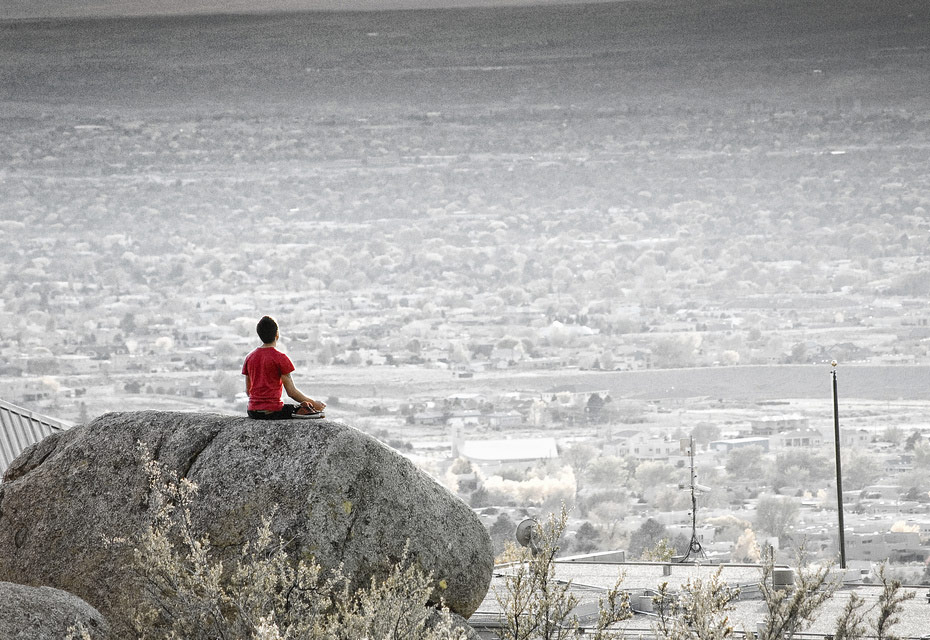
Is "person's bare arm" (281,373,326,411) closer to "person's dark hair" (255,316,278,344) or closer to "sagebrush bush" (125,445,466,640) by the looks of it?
"person's dark hair" (255,316,278,344)

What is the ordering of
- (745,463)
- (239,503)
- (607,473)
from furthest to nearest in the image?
(745,463)
(607,473)
(239,503)

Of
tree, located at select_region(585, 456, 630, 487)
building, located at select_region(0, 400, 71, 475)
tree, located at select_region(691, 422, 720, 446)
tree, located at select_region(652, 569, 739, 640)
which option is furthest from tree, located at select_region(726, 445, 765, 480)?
tree, located at select_region(652, 569, 739, 640)

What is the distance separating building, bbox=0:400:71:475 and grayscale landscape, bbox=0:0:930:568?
48648mm

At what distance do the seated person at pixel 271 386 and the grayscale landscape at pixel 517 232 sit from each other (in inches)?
2077

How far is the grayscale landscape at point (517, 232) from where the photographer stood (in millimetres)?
66062

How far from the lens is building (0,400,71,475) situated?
472 inches

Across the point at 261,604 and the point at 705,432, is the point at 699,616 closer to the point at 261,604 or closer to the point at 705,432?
the point at 261,604

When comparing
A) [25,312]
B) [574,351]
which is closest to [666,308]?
[574,351]

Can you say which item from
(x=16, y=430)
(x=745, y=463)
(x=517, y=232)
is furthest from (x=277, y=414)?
(x=517, y=232)

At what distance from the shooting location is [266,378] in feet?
27.0

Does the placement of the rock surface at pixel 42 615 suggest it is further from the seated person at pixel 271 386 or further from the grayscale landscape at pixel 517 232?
the grayscale landscape at pixel 517 232

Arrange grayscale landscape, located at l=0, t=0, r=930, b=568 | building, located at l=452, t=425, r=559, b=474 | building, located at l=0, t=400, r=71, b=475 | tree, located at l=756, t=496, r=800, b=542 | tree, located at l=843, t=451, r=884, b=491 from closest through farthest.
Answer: building, located at l=0, t=400, r=71, b=475, tree, located at l=756, t=496, r=800, b=542, building, located at l=452, t=425, r=559, b=474, tree, located at l=843, t=451, r=884, b=491, grayscale landscape, located at l=0, t=0, r=930, b=568

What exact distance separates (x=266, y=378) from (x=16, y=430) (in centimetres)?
497

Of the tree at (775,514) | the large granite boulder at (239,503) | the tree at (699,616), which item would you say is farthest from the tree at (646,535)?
the tree at (699,616)
